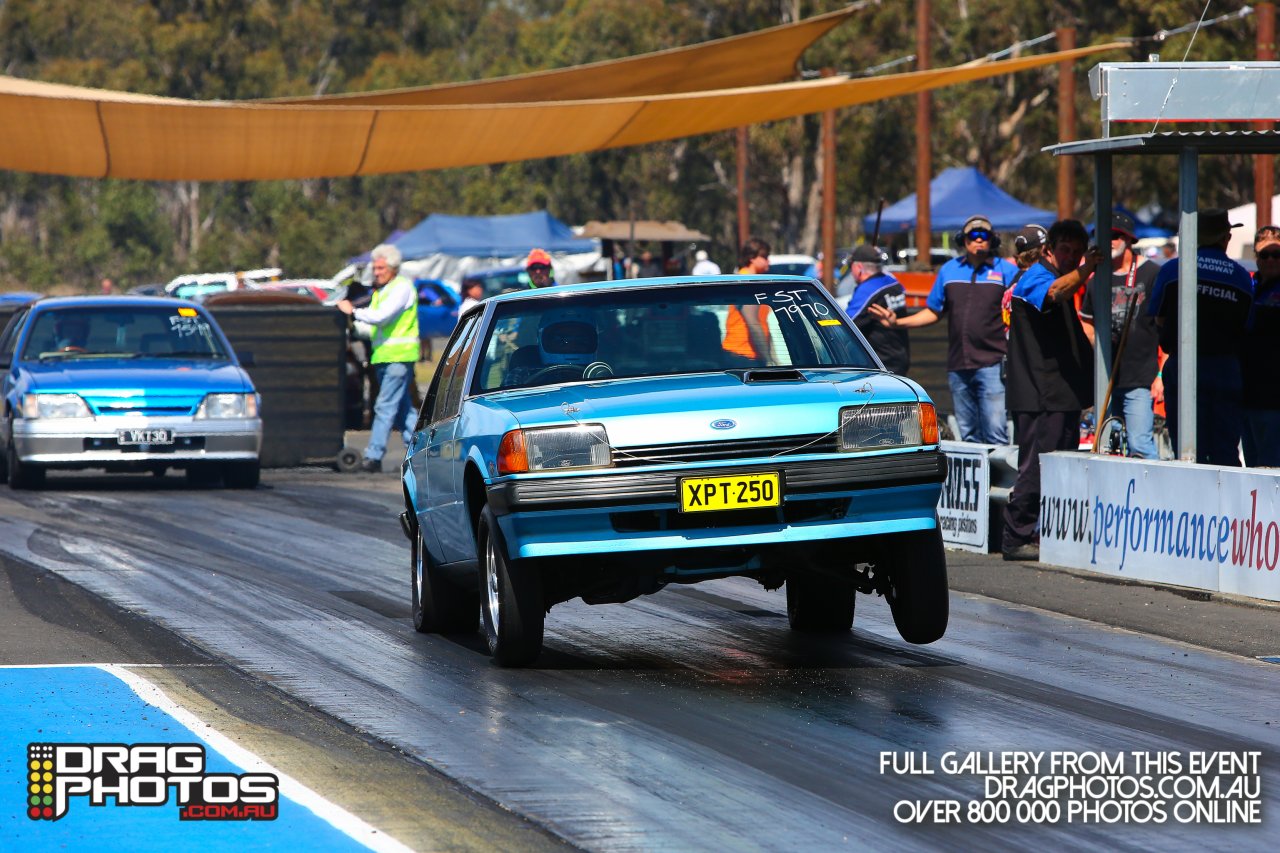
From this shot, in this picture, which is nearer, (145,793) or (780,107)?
(145,793)

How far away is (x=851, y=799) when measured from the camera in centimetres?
597

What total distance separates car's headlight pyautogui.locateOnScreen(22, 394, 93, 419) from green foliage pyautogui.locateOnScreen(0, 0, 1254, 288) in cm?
3478

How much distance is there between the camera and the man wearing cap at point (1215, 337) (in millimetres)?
12039

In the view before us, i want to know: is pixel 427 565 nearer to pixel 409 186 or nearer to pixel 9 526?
pixel 9 526

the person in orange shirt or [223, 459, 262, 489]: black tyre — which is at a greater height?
the person in orange shirt

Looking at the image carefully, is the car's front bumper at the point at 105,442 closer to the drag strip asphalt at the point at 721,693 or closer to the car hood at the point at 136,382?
the car hood at the point at 136,382

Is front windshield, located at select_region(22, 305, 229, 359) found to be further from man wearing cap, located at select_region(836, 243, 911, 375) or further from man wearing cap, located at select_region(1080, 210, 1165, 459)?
man wearing cap, located at select_region(1080, 210, 1165, 459)

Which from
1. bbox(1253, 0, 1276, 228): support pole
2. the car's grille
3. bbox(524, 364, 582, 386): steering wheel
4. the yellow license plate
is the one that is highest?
bbox(1253, 0, 1276, 228): support pole

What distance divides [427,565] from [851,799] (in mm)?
4094

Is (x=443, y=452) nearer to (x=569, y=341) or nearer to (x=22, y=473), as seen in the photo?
(x=569, y=341)

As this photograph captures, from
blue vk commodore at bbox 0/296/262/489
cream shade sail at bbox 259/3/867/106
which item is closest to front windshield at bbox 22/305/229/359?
blue vk commodore at bbox 0/296/262/489

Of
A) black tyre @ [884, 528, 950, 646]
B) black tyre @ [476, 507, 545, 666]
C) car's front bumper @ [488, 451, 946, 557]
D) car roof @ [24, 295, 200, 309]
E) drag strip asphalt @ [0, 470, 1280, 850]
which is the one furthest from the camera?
car roof @ [24, 295, 200, 309]

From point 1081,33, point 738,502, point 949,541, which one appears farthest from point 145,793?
point 1081,33

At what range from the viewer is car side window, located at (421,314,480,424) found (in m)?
9.49
